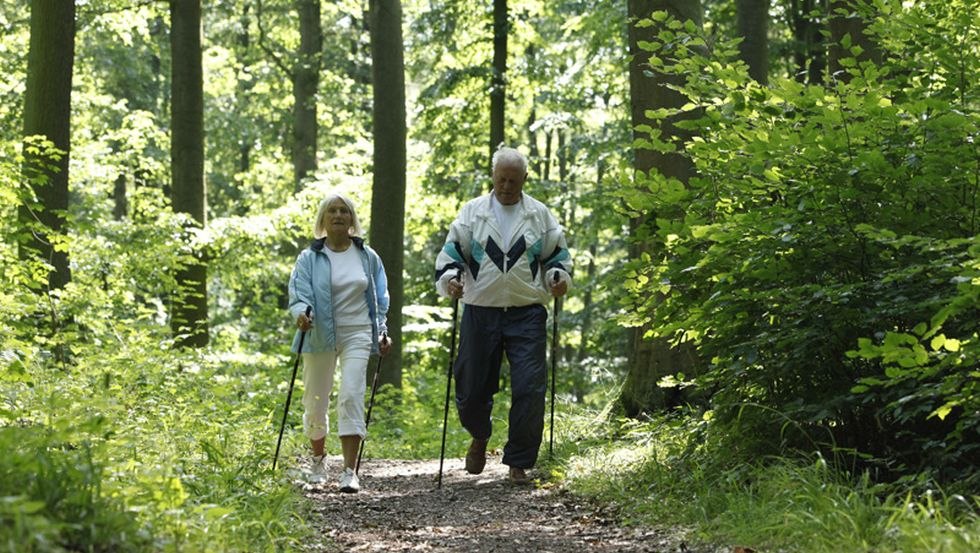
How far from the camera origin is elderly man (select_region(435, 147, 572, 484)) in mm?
7629

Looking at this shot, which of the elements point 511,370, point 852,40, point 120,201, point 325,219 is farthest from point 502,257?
point 120,201

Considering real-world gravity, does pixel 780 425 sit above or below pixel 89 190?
below

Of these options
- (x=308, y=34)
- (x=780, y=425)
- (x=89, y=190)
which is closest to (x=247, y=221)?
(x=89, y=190)

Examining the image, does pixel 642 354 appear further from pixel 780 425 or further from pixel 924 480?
pixel 924 480

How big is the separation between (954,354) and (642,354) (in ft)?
13.5

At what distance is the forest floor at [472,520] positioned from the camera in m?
5.35

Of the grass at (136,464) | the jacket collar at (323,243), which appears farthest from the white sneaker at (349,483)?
the jacket collar at (323,243)

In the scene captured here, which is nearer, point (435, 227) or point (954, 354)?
point (954, 354)

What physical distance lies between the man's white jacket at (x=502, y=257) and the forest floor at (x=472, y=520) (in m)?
1.35

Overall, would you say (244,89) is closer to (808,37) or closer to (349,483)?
(808,37)

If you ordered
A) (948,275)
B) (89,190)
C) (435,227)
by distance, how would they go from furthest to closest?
1. (435,227)
2. (89,190)
3. (948,275)

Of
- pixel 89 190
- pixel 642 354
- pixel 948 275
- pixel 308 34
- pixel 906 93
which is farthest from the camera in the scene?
pixel 308 34

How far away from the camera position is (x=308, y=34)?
2222 centimetres

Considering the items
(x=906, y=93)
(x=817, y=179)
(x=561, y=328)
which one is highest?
(x=906, y=93)
